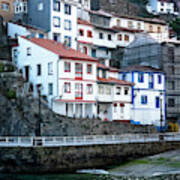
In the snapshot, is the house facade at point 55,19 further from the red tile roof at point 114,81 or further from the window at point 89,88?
the window at point 89,88

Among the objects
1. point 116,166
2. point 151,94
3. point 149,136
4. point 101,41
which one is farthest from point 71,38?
point 116,166

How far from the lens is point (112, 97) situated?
72.3 metres

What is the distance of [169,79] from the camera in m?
81.5

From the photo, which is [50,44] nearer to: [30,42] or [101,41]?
[30,42]

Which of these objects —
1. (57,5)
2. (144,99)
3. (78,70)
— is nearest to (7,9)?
(57,5)

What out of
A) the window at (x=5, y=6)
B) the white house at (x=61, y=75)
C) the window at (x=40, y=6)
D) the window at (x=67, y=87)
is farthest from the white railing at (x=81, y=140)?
the window at (x=5, y=6)

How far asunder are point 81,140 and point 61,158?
3.73m

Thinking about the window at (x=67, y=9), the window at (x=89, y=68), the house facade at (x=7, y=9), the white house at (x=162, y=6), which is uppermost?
the white house at (x=162, y=6)

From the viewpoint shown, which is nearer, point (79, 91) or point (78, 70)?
point (79, 91)

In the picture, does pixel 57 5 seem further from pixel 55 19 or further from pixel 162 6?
pixel 162 6

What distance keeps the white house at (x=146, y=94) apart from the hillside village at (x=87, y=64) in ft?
0.50

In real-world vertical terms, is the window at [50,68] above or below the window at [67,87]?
above

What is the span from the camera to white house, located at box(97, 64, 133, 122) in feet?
233

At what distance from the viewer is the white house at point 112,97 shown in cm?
7106
